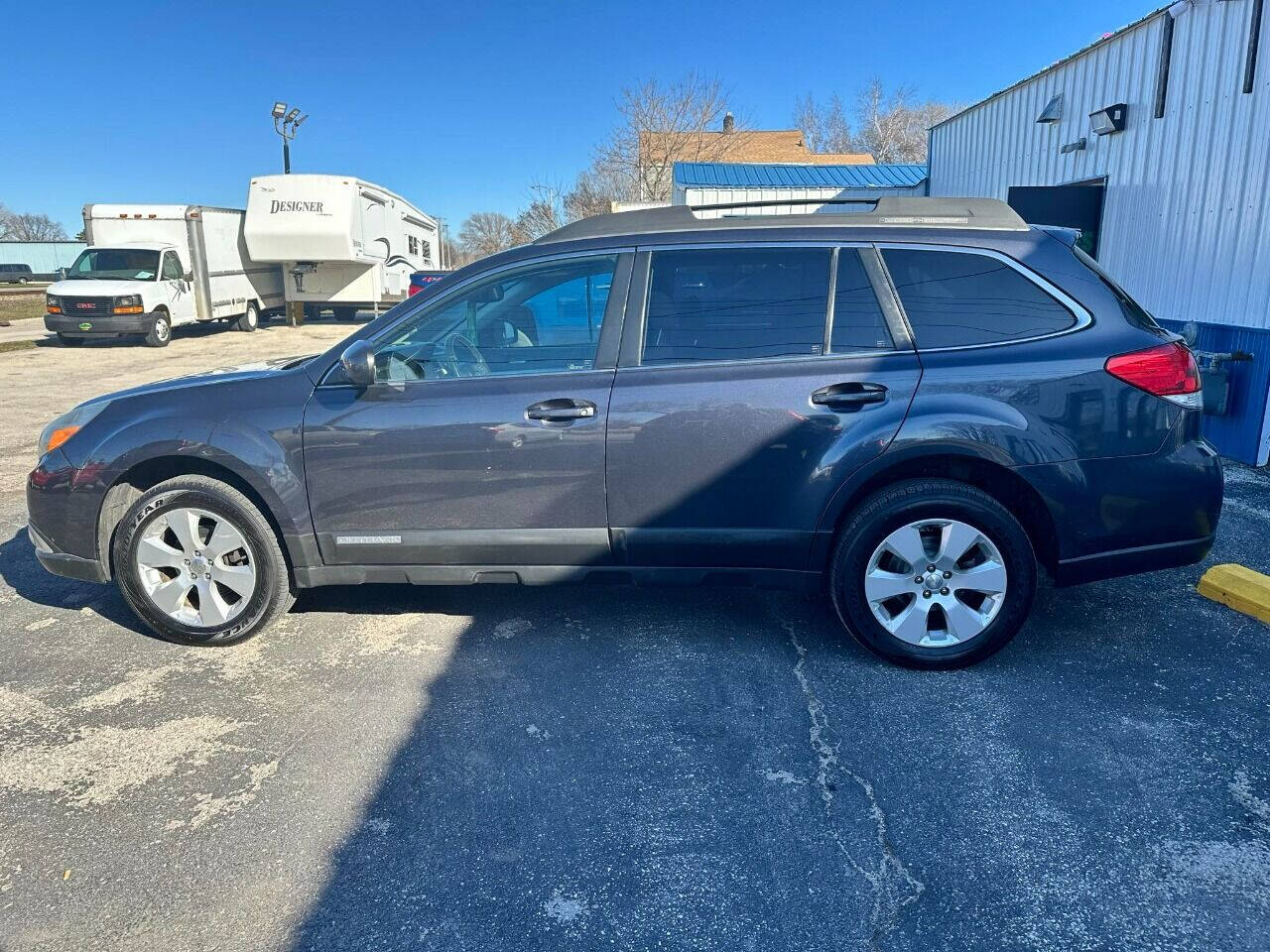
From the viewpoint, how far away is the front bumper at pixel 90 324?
709 inches

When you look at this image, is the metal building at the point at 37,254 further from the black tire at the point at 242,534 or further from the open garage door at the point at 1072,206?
the black tire at the point at 242,534

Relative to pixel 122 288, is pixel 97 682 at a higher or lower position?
lower

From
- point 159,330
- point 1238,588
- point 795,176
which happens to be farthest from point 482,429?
point 159,330

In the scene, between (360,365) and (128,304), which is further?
(128,304)

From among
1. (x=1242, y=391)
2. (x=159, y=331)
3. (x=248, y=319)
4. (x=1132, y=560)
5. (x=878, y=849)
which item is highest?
(x=248, y=319)

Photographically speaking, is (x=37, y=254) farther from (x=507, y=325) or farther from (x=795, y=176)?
(x=507, y=325)

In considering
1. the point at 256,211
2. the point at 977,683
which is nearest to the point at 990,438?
the point at 977,683

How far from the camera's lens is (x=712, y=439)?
359 cm

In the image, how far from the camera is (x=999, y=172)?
1227 cm

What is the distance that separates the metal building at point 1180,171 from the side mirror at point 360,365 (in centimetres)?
664

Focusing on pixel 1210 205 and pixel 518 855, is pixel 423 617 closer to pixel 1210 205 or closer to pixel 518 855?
pixel 518 855

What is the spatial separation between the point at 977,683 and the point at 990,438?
100cm

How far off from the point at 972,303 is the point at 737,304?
3.15ft

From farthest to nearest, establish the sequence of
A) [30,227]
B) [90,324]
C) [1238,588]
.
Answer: [30,227] → [90,324] → [1238,588]
